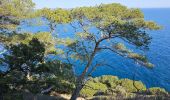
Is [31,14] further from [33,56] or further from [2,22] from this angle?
[33,56]

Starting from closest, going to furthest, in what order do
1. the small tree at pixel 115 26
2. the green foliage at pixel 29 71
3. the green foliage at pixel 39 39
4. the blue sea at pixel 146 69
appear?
the green foliage at pixel 29 71 < the small tree at pixel 115 26 < the green foliage at pixel 39 39 < the blue sea at pixel 146 69

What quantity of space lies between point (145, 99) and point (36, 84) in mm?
6420

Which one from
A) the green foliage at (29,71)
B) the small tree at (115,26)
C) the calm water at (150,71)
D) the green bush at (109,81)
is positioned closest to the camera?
the green foliage at (29,71)

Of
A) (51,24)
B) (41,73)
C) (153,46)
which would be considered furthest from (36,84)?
(153,46)

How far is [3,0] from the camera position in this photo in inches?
887

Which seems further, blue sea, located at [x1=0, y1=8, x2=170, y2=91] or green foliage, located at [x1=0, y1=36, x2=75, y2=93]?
blue sea, located at [x1=0, y1=8, x2=170, y2=91]

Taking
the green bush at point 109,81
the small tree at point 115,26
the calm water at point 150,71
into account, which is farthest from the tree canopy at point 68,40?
the calm water at point 150,71

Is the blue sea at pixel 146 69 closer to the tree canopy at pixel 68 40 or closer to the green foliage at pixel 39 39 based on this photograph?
the green foliage at pixel 39 39

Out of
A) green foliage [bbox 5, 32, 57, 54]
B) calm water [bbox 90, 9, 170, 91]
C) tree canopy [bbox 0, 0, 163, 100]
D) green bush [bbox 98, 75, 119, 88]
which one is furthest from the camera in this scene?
Answer: calm water [bbox 90, 9, 170, 91]

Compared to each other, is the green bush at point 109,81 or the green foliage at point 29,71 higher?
the green bush at point 109,81

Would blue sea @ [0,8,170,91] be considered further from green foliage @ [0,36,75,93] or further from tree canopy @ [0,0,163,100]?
green foliage @ [0,36,75,93]

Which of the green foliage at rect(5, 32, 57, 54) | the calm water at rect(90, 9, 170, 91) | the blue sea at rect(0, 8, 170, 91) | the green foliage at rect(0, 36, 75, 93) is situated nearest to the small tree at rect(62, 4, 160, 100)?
the green foliage at rect(5, 32, 57, 54)

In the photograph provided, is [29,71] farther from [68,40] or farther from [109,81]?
[109,81]

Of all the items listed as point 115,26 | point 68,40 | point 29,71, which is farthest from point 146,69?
point 29,71
